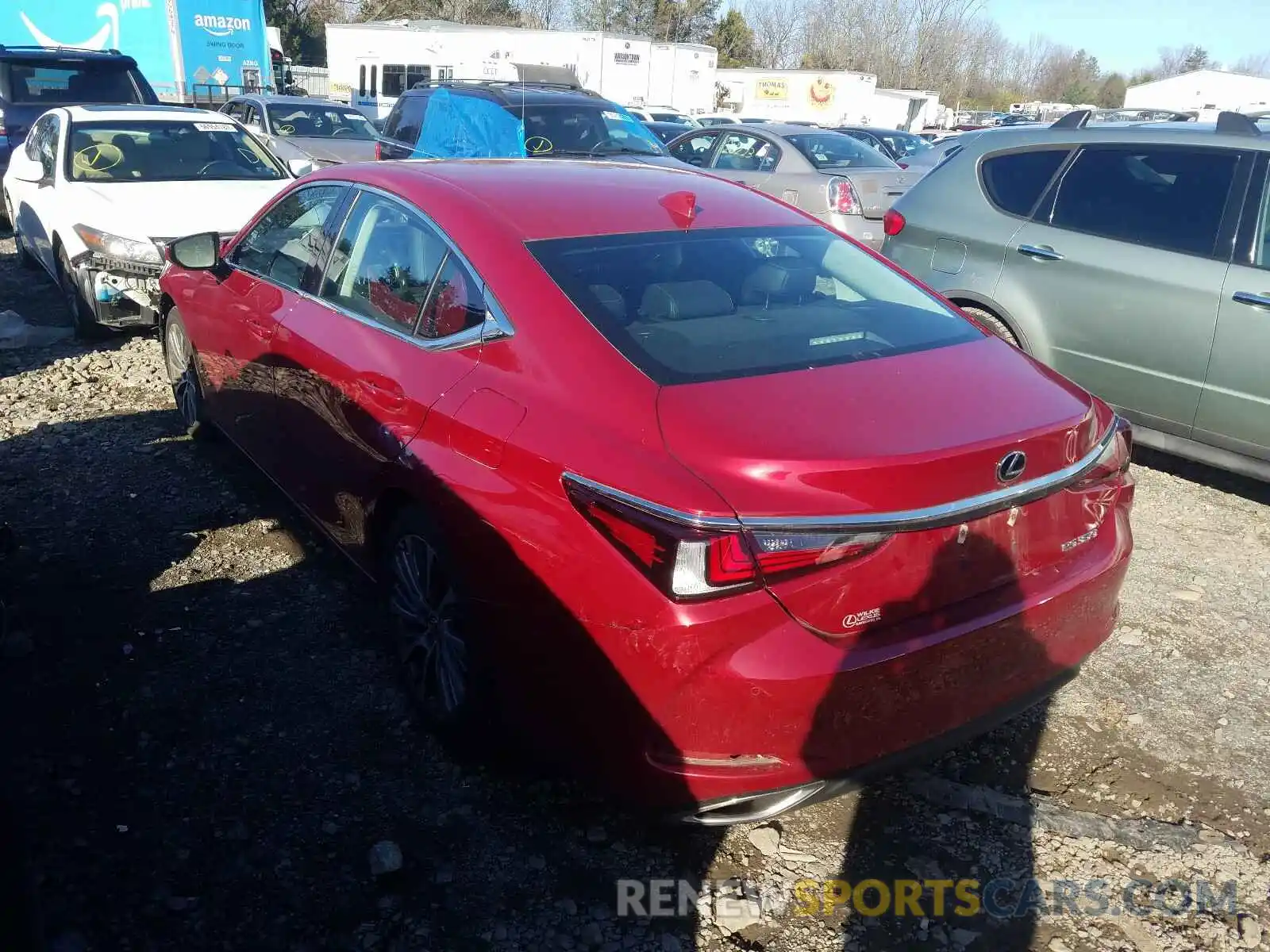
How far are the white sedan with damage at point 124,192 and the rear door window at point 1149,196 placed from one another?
208 inches

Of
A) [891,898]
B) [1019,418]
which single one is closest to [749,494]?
[1019,418]

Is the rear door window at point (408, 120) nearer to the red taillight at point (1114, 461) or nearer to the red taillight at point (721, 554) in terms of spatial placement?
the red taillight at point (1114, 461)

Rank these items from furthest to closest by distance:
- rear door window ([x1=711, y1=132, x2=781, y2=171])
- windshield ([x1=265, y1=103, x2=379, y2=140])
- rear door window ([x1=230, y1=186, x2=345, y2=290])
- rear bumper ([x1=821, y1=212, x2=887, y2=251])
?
1. windshield ([x1=265, y1=103, x2=379, y2=140])
2. rear door window ([x1=711, y1=132, x2=781, y2=171])
3. rear bumper ([x1=821, y1=212, x2=887, y2=251])
4. rear door window ([x1=230, y1=186, x2=345, y2=290])

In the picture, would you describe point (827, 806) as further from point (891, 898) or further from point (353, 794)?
point (353, 794)

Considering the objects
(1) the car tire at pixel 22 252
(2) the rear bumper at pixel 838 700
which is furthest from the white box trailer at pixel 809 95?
(2) the rear bumper at pixel 838 700

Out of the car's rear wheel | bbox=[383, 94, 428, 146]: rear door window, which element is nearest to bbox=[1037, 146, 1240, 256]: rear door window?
the car's rear wheel

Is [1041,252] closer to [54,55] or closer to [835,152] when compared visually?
[835,152]

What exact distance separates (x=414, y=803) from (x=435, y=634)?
0.47m

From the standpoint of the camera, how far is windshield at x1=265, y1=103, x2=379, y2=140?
13.8 m

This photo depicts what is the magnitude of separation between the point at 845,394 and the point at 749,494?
517mm

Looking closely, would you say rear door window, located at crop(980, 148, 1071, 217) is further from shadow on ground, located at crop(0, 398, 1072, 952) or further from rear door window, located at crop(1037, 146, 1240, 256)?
shadow on ground, located at crop(0, 398, 1072, 952)

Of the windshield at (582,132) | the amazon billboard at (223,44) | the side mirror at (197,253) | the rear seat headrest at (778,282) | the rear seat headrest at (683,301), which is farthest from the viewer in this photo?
the amazon billboard at (223,44)

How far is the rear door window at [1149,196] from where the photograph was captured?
4.87 m

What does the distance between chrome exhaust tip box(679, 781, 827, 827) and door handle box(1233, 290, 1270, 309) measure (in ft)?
11.5
